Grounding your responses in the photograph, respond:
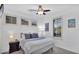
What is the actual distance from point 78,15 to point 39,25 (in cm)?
67

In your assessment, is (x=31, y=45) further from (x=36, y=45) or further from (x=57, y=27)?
(x=57, y=27)

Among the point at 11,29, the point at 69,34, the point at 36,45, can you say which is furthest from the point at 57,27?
the point at 11,29

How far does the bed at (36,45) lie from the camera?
4.54 ft

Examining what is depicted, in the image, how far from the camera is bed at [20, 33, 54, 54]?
4.54ft

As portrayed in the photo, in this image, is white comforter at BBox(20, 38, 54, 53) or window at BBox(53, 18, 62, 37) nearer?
white comforter at BBox(20, 38, 54, 53)

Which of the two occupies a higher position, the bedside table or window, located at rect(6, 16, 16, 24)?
window, located at rect(6, 16, 16, 24)

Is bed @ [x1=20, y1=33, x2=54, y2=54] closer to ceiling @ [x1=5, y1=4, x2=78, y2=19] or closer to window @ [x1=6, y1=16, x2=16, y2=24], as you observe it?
window @ [x1=6, y1=16, x2=16, y2=24]

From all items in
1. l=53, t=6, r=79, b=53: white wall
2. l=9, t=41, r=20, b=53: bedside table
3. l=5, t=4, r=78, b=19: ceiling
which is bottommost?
l=9, t=41, r=20, b=53: bedside table

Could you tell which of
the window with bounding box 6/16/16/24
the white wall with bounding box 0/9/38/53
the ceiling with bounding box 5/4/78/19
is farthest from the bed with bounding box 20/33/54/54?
the ceiling with bounding box 5/4/78/19

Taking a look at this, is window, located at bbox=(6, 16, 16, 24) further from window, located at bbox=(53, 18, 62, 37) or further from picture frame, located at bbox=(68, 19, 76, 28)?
picture frame, located at bbox=(68, 19, 76, 28)

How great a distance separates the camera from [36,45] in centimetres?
141

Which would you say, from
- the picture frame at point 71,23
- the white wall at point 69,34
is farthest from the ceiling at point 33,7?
the picture frame at point 71,23
